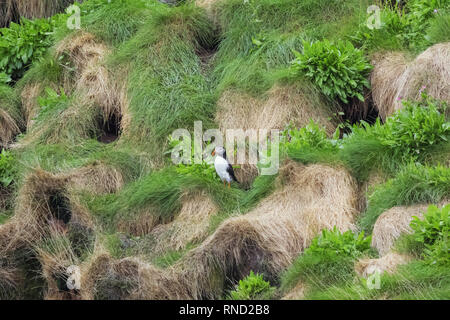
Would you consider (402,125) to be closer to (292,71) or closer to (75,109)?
(292,71)

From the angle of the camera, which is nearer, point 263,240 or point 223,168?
point 263,240

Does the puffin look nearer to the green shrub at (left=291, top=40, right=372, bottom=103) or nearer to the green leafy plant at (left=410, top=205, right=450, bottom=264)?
the green shrub at (left=291, top=40, right=372, bottom=103)

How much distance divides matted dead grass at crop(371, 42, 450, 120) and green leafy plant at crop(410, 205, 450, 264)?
2.02 metres

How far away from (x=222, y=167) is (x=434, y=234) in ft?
8.98

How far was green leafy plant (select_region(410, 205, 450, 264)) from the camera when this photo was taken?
7801 millimetres

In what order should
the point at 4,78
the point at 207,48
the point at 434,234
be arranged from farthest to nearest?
the point at 4,78, the point at 207,48, the point at 434,234

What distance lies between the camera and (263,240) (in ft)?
29.3

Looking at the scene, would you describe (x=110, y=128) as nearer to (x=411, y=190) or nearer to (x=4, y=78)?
(x=4, y=78)

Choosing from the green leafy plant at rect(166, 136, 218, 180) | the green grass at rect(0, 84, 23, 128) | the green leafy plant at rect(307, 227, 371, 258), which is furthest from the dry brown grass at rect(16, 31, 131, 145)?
the green leafy plant at rect(307, 227, 371, 258)

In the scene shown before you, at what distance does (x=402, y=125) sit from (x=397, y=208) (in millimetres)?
1111

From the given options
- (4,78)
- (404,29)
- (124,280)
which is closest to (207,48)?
(404,29)

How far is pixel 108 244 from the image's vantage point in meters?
9.48
